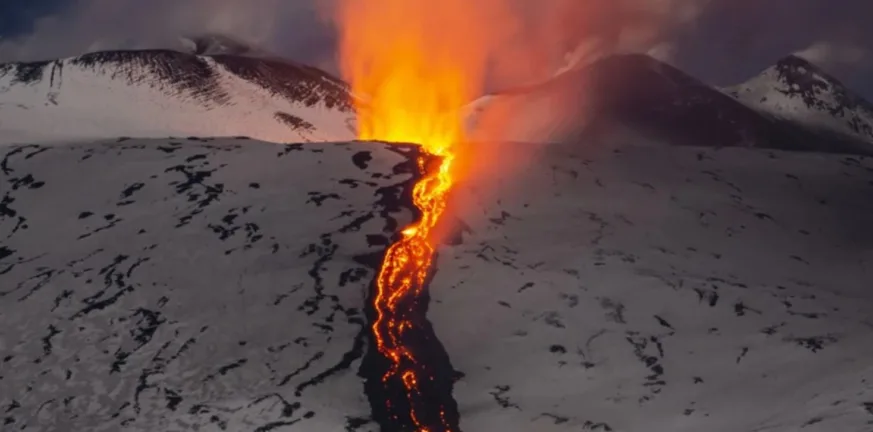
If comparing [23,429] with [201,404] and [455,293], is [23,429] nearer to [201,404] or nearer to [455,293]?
[201,404]

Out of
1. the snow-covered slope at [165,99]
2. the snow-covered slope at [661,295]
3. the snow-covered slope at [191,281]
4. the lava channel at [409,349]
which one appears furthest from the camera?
the snow-covered slope at [165,99]

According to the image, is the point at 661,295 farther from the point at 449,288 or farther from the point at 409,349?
the point at 409,349

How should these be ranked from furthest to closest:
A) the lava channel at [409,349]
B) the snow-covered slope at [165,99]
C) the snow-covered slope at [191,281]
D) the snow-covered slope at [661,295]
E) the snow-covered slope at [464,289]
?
1. the snow-covered slope at [165,99]
2. the snow-covered slope at [191,281]
3. the snow-covered slope at [464,289]
4. the lava channel at [409,349]
5. the snow-covered slope at [661,295]

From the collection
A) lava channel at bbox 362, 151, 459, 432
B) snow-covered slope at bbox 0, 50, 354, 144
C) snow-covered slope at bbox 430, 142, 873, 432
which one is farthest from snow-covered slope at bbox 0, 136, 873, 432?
snow-covered slope at bbox 0, 50, 354, 144

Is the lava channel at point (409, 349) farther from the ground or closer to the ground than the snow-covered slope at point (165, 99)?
closer to the ground

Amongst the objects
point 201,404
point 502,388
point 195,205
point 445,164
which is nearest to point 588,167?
point 445,164

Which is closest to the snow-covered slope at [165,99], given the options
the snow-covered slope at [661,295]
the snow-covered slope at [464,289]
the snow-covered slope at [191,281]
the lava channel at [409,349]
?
the snow-covered slope at [191,281]

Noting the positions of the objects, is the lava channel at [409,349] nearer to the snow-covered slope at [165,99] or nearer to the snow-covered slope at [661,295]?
the snow-covered slope at [661,295]

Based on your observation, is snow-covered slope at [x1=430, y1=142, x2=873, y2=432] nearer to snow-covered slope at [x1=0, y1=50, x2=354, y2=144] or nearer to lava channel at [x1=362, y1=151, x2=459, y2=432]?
lava channel at [x1=362, y1=151, x2=459, y2=432]

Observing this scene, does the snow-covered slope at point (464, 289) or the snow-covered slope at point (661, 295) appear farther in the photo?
the snow-covered slope at point (464, 289)
